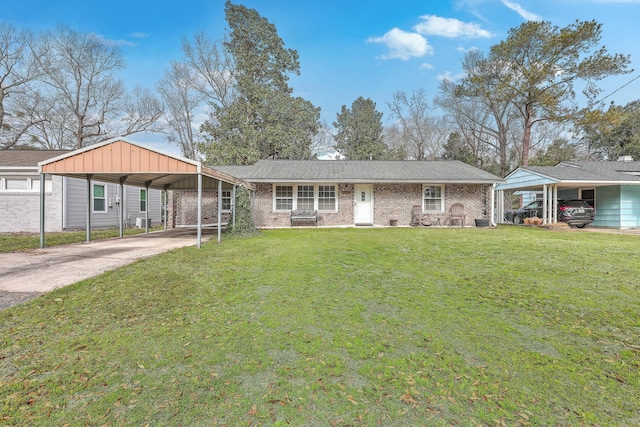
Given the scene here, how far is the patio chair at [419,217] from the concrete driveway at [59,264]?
36.1ft

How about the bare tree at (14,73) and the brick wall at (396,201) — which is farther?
the bare tree at (14,73)

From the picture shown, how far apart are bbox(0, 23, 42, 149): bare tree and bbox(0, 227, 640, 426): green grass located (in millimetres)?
28635

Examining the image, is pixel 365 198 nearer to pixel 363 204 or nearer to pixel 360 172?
pixel 363 204

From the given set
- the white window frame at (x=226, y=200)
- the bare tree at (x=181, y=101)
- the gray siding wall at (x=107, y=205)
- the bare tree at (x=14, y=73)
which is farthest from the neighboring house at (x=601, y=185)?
the bare tree at (x=14, y=73)

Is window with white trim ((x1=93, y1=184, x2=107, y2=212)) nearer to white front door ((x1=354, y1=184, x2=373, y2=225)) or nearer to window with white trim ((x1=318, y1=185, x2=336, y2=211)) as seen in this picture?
window with white trim ((x1=318, y1=185, x2=336, y2=211))

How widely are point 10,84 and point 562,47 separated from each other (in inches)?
1582

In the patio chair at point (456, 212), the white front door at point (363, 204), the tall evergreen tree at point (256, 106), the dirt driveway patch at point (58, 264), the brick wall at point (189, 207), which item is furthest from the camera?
the tall evergreen tree at point (256, 106)

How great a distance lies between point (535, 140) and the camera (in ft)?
104

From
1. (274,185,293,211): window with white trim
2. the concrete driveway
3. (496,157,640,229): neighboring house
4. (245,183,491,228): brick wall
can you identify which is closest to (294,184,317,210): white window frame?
(274,185,293,211): window with white trim

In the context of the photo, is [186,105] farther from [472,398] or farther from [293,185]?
[472,398]

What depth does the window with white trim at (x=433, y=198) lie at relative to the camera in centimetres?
1509

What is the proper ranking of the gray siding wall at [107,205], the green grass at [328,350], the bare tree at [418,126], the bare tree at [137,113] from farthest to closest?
the bare tree at [418,126] → the bare tree at [137,113] → the gray siding wall at [107,205] → the green grass at [328,350]

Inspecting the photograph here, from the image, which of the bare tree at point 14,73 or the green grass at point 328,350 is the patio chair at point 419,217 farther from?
the bare tree at point 14,73

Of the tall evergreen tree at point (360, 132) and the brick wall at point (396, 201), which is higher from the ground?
the tall evergreen tree at point (360, 132)
